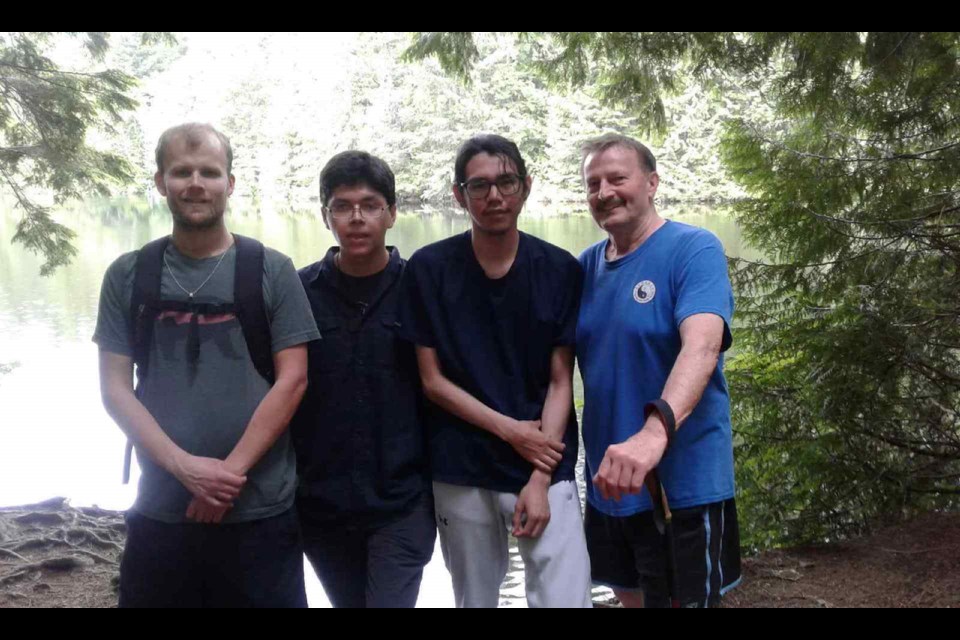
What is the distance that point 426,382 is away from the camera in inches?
86.3

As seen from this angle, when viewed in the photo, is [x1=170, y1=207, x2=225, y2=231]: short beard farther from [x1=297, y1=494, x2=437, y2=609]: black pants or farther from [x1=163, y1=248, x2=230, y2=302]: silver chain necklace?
[x1=297, y1=494, x2=437, y2=609]: black pants

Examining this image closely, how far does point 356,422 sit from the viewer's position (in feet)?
7.19

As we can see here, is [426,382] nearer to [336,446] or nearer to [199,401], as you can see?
[336,446]

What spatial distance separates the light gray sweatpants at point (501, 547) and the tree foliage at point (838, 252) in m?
2.22

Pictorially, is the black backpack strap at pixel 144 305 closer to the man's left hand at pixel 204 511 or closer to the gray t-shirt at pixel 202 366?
the gray t-shirt at pixel 202 366

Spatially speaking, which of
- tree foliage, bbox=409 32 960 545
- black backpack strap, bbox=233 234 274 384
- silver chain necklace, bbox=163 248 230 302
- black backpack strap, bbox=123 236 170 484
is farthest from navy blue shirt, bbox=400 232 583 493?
tree foliage, bbox=409 32 960 545

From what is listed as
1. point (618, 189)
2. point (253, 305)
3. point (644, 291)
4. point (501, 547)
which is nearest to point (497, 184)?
point (618, 189)

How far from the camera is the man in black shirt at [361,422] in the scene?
2186 millimetres

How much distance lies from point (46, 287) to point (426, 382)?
19.1 meters

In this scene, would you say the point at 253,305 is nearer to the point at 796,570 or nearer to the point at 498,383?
the point at 498,383

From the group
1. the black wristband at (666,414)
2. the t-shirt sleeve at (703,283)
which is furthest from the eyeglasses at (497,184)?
the black wristband at (666,414)

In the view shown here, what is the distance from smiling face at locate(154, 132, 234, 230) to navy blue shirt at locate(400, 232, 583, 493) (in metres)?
0.54

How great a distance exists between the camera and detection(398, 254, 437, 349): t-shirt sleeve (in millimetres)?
2176

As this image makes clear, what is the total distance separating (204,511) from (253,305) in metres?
0.49
